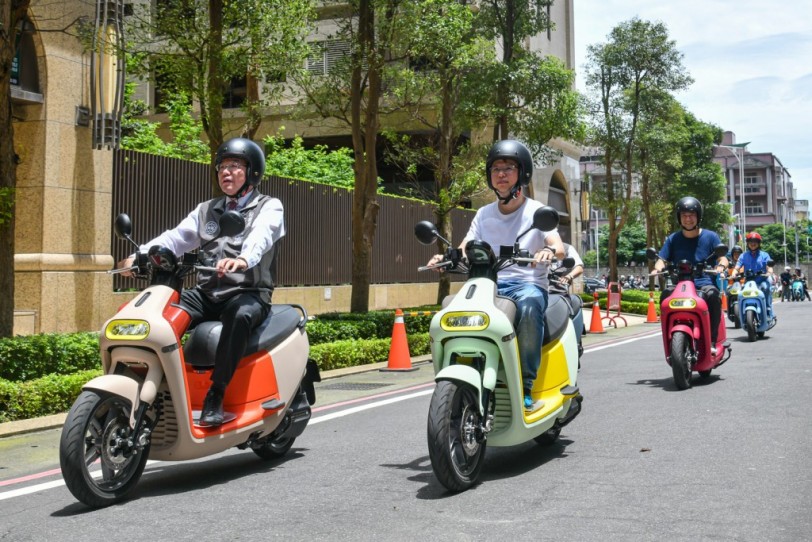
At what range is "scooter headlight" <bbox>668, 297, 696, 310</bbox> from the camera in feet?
33.0

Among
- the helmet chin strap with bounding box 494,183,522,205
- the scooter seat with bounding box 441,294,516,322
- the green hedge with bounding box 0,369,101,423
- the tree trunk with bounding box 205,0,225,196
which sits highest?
the tree trunk with bounding box 205,0,225,196

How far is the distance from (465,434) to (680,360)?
524 cm

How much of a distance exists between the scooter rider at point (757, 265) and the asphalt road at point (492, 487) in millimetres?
9017

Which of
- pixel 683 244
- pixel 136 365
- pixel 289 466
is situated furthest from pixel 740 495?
pixel 683 244

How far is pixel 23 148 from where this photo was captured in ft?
44.3

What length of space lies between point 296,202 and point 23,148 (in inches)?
331

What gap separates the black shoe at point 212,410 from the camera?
5.37m

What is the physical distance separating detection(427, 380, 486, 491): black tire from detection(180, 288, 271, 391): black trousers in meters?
1.25

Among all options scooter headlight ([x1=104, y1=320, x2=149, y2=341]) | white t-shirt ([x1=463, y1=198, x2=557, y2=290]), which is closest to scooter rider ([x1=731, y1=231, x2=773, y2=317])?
white t-shirt ([x1=463, y1=198, x2=557, y2=290])

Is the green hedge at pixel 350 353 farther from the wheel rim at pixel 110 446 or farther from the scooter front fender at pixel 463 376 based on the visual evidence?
the wheel rim at pixel 110 446

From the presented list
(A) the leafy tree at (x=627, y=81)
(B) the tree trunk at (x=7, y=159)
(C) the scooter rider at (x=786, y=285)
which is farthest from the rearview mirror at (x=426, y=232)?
(C) the scooter rider at (x=786, y=285)

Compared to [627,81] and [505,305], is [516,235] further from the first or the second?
[627,81]

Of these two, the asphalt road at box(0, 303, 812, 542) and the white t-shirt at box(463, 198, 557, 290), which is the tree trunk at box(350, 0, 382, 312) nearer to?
the asphalt road at box(0, 303, 812, 542)

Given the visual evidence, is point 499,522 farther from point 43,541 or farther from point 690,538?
point 43,541
